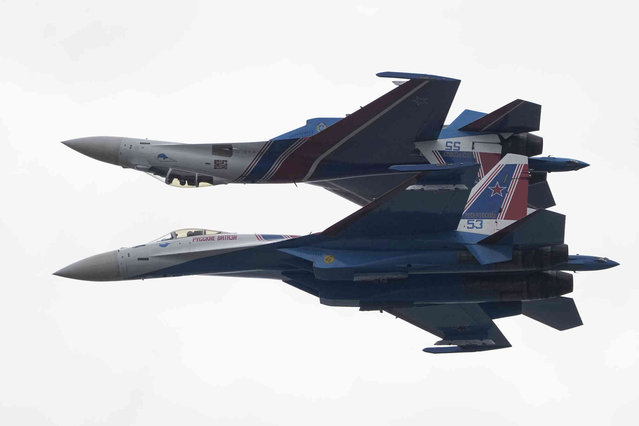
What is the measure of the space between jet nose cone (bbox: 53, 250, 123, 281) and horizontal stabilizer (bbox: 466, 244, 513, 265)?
33.4ft

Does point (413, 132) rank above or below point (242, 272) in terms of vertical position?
above

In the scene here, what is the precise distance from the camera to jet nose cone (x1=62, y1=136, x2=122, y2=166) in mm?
51125

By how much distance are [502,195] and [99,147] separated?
1199cm

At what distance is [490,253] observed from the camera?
48.2 metres

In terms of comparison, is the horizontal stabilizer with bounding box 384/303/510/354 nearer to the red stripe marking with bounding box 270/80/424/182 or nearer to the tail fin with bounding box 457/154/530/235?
the tail fin with bounding box 457/154/530/235

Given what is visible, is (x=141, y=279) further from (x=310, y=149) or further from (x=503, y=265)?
(x=503, y=265)

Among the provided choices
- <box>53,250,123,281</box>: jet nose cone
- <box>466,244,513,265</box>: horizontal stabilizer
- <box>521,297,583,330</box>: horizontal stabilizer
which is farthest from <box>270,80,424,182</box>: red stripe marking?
<box>521,297,583,330</box>: horizontal stabilizer

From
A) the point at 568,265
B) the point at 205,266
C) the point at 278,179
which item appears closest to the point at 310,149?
the point at 278,179

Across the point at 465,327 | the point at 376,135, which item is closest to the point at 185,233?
the point at 376,135

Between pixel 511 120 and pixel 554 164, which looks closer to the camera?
pixel 511 120

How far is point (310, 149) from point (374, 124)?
2.05 m

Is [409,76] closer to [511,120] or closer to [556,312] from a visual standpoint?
[511,120]

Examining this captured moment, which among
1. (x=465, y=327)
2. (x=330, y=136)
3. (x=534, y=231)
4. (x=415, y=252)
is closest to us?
(x=534, y=231)

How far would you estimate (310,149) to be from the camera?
5050 centimetres
